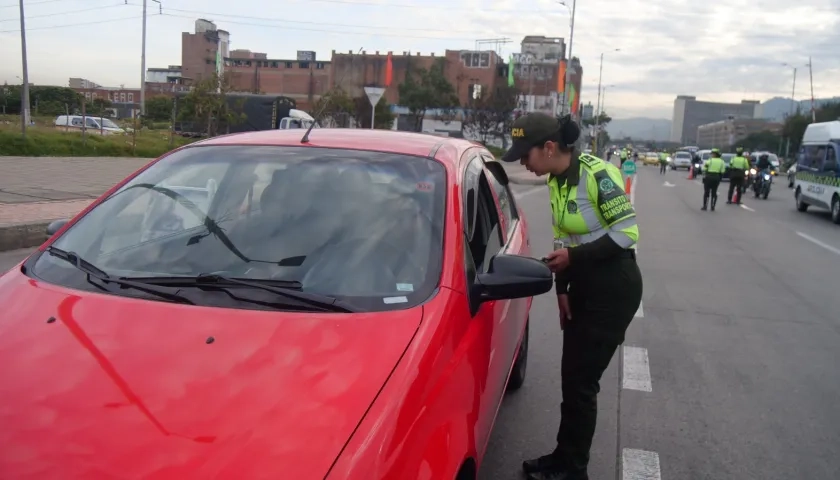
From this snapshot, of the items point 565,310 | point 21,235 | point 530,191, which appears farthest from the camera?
point 530,191

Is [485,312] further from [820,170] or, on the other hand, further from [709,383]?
[820,170]

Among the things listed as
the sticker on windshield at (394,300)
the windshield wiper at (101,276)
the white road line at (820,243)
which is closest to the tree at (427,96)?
the white road line at (820,243)

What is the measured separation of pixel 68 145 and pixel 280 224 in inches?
948

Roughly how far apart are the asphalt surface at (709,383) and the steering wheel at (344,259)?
61.9 inches

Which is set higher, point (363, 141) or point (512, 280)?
point (363, 141)

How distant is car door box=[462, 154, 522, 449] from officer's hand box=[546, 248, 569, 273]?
291mm

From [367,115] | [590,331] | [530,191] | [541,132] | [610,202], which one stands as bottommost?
[530,191]

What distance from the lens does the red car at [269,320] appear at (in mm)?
1833

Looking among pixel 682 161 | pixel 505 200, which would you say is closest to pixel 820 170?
pixel 505 200

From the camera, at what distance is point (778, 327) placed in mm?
7207

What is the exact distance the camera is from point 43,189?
13656mm

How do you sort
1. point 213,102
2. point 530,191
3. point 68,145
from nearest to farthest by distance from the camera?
point 68,145 → point 530,191 → point 213,102

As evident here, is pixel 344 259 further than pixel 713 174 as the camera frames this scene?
No

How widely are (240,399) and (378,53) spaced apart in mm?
107240
